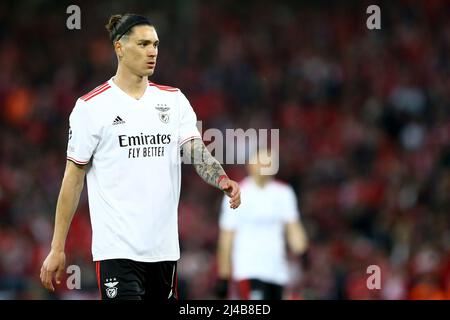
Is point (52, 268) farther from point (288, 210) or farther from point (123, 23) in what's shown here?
point (288, 210)

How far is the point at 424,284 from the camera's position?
11.0 meters

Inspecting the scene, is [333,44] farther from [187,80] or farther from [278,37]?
[187,80]

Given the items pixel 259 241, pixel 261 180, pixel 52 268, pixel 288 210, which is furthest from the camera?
pixel 261 180

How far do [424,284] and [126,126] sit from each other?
5901 millimetres

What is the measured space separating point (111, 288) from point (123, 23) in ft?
4.69

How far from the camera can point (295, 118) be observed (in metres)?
16.1

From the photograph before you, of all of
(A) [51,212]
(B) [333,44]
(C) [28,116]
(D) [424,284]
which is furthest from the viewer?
(B) [333,44]

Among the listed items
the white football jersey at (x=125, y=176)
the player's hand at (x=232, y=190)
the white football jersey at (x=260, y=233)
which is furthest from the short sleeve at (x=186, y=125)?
the white football jersey at (x=260, y=233)

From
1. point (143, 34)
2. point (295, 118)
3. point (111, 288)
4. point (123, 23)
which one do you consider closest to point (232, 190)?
point (111, 288)

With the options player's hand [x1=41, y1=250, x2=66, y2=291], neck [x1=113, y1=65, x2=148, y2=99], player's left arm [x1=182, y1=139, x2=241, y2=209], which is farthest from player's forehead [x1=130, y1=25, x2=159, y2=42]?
player's hand [x1=41, y1=250, x2=66, y2=291]

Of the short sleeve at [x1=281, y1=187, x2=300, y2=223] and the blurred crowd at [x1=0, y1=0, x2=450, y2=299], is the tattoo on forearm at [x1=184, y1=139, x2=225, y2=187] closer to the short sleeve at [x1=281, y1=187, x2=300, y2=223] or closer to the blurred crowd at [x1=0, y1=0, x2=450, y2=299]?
the short sleeve at [x1=281, y1=187, x2=300, y2=223]

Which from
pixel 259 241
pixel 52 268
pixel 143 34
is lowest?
pixel 259 241

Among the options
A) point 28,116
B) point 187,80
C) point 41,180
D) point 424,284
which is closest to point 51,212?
point 41,180

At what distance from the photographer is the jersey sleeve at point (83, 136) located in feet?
19.0
